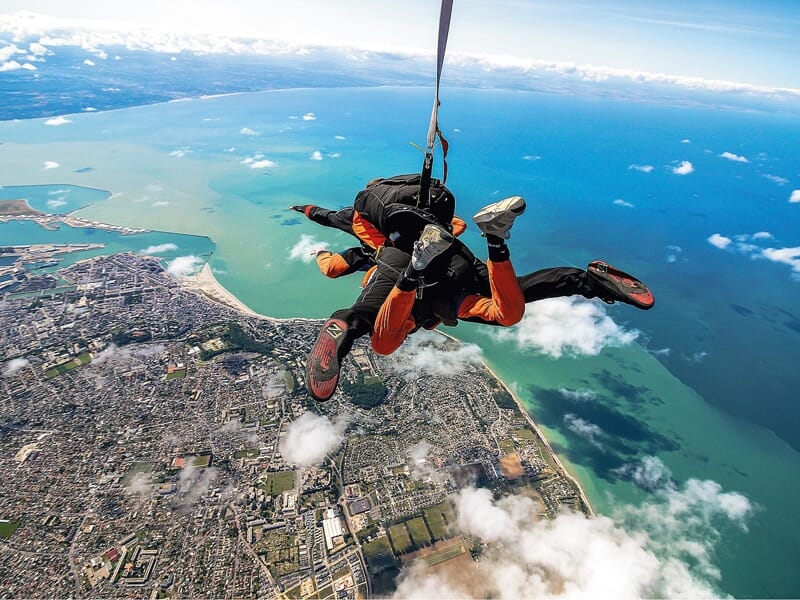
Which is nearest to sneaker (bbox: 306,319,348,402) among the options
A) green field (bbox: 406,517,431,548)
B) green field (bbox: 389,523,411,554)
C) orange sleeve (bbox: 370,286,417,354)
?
orange sleeve (bbox: 370,286,417,354)

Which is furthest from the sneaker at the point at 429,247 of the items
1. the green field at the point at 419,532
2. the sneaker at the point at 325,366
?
the green field at the point at 419,532

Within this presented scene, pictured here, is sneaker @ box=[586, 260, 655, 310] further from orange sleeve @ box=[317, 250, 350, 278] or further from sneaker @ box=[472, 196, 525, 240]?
orange sleeve @ box=[317, 250, 350, 278]

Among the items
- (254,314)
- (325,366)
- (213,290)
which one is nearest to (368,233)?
(325,366)

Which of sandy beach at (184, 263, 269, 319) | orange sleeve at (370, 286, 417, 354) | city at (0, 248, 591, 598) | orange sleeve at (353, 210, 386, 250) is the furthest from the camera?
sandy beach at (184, 263, 269, 319)

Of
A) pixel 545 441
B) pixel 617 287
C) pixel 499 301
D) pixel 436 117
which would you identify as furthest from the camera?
pixel 545 441

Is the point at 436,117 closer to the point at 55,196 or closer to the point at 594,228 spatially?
the point at 594,228

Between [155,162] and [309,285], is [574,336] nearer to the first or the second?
[309,285]

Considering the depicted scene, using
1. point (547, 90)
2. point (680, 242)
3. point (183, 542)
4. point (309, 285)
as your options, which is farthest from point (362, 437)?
point (547, 90)
